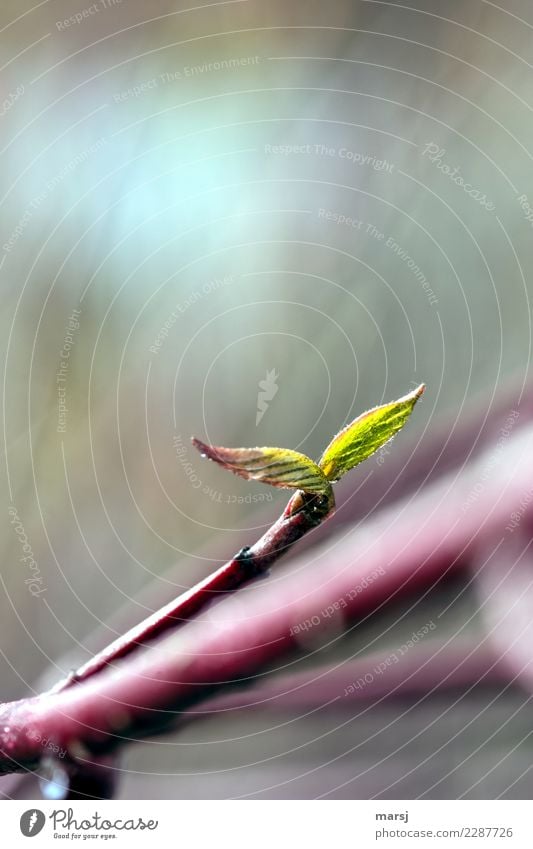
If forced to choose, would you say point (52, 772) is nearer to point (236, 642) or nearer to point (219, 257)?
point (236, 642)

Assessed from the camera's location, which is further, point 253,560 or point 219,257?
point 219,257

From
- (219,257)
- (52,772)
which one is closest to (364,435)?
(52,772)

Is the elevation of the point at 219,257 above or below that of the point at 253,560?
above

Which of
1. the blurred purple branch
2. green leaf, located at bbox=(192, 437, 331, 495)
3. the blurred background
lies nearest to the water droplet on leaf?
the blurred purple branch

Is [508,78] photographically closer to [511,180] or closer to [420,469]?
[511,180]

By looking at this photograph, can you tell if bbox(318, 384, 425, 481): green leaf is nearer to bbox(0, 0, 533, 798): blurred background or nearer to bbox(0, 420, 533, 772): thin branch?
bbox(0, 420, 533, 772): thin branch
